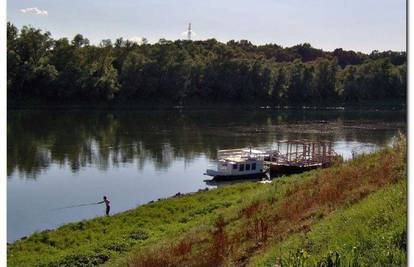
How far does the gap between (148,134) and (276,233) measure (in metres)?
27.3

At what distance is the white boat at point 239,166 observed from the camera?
68.1ft

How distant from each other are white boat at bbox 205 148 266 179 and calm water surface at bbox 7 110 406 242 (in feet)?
2.78

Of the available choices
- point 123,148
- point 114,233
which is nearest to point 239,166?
point 123,148

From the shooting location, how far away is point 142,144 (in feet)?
92.3

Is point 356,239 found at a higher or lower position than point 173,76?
lower

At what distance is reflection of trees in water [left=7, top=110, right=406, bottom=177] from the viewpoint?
23203 mm

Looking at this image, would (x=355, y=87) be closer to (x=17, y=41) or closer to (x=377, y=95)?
(x=377, y=95)

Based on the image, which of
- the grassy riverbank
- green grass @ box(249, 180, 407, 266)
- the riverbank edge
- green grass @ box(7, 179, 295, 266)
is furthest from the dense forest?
green grass @ box(249, 180, 407, 266)

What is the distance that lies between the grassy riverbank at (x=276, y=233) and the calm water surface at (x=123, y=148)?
8.24 feet

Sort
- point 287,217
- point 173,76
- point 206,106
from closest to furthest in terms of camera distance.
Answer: point 287,217, point 173,76, point 206,106

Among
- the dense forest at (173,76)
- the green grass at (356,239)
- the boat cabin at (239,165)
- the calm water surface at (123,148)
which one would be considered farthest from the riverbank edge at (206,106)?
the green grass at (356,239)

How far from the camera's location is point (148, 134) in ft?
107

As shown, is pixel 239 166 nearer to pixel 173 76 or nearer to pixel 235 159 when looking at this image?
pixel 235 159

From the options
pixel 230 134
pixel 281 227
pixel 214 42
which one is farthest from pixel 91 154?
pixel 214 42
